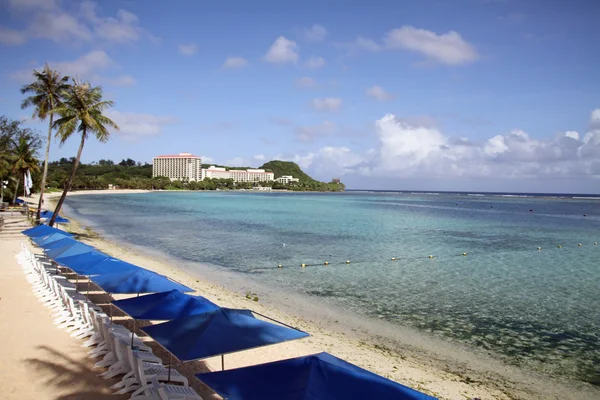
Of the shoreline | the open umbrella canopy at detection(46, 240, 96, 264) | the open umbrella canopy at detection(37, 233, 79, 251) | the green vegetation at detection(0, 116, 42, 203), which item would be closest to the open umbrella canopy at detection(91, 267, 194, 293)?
the shoreline

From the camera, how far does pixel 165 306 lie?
7.29m

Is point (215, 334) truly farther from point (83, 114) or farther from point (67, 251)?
point (83, 114)

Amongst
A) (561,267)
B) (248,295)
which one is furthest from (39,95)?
(561,267)

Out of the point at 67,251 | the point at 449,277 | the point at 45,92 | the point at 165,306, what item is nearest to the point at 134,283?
the point at 165,306

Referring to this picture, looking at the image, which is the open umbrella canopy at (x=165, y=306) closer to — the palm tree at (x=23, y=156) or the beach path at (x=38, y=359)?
the beach path at (x=38, y=359)

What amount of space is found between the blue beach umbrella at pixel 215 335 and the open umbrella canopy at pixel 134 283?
10.1 ft

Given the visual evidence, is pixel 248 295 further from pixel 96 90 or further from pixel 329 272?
pixel 96 90

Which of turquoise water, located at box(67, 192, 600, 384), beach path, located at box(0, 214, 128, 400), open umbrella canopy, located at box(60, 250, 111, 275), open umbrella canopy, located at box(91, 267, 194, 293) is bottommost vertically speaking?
turquoise water, located at box(67, 192, 600, 384)

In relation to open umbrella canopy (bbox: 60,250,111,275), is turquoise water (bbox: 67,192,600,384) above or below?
below

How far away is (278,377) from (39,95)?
95.5ft

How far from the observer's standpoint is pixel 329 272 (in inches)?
746

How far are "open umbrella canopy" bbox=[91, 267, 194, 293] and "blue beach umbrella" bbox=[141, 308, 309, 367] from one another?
308cm

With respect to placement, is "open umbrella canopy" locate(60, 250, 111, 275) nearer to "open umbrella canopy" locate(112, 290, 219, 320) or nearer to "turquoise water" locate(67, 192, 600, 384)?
"open umbrella canopy" locate(112, 290, 219, 320)

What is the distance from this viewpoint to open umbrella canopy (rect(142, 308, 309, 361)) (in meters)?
5.29
